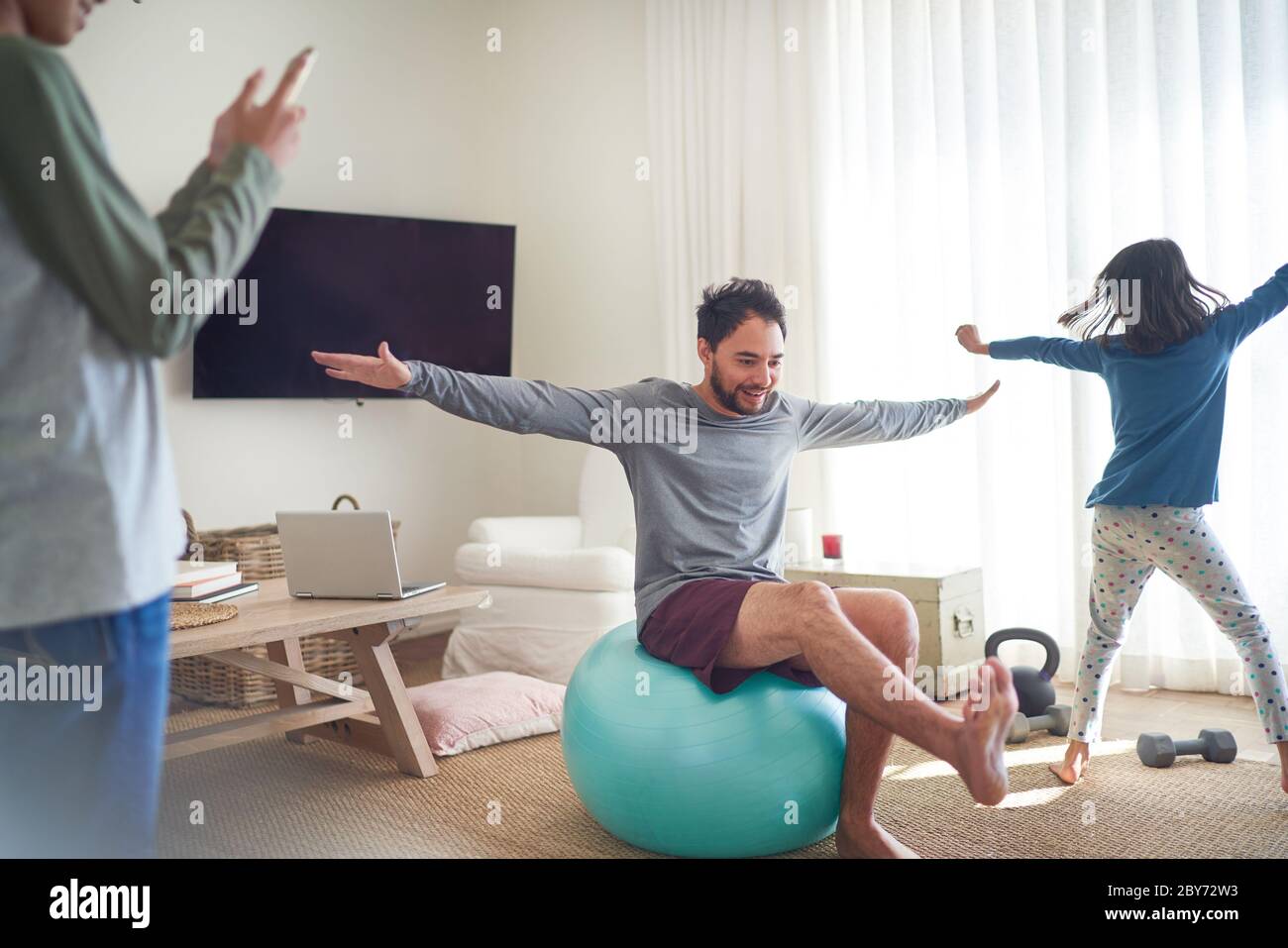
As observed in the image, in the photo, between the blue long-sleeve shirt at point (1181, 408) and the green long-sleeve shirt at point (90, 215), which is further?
the blue long-sleeve shirt at point (1181, 408)

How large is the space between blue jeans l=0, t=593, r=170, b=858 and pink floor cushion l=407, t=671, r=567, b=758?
1.97m

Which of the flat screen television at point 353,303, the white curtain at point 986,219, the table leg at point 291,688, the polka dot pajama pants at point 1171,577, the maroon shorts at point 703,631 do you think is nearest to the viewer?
the maroon shorts at point 703,631

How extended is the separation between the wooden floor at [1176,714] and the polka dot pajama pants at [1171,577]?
41cm

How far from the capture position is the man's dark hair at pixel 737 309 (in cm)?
239

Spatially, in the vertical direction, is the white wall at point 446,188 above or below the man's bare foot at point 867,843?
above

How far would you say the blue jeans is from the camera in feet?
3.32

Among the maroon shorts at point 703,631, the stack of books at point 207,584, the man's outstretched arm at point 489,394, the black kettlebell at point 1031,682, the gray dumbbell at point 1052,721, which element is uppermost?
the man's outstretched arm at point 489,394

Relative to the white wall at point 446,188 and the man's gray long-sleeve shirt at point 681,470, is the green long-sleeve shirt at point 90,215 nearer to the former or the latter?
the man's gray long-sleeve shirt at point 681,470

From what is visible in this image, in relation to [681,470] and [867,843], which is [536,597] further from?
[867,843]

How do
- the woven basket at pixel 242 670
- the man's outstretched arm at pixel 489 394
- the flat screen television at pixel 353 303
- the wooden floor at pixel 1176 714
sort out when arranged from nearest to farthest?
the man's outstretched arm at pixel 489 394 → the wooden floor at pixel 1176 714 → the woven basket at pixel 242 670 → the flat screen television at pixel 353 303

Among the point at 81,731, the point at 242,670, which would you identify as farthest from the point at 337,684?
the point at 81,731

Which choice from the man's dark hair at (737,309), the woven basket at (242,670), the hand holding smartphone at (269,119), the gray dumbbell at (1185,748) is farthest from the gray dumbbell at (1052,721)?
the hand holding smartphone at (269,119)
